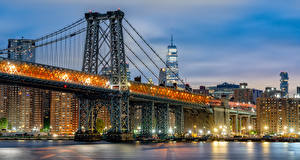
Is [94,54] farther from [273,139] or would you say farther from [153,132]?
[273,139]

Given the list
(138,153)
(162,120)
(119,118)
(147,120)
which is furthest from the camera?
(162,120)

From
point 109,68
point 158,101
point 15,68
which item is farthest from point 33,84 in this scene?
point 158,101

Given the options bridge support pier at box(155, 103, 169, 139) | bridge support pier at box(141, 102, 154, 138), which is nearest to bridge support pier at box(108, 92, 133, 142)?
bridge support pier at box(141, 102, 154, 138)

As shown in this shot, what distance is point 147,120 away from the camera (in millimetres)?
145125

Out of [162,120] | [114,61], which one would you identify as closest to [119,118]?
[114,61]

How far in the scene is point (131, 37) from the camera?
128m

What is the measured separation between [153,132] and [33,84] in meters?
54.7

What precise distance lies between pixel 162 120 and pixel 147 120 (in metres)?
8.68

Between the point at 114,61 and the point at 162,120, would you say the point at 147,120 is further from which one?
the point at 114,61

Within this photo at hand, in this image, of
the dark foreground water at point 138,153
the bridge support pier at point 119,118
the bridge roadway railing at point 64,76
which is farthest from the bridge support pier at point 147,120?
the dark foreground water at point 138,153

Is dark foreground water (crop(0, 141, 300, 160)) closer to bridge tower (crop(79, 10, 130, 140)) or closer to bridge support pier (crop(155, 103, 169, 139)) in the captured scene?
bridge tower (crop(79, 10, 130, 140))

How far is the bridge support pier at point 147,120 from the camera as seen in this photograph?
141 metres

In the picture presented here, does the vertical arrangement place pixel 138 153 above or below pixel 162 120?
below

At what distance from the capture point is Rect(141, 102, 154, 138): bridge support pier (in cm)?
14125
